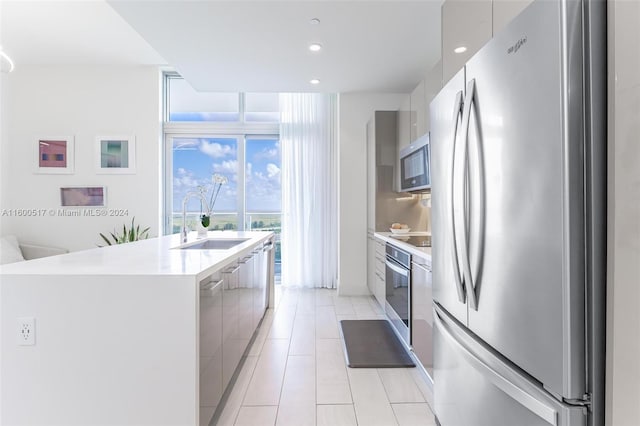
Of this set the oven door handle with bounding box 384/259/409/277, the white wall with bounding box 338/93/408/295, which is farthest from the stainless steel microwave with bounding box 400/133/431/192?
the white wall with bounding box 338/93/408/295

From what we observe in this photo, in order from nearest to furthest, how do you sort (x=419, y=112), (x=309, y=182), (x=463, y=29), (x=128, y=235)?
(x=463, y=29) < (x=419, y=112) < (x=128, y=235) < (x=309, y=182)

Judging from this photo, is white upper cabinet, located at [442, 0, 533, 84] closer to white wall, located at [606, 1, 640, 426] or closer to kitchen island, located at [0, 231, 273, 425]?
white wall, located at [606, 1, 640, 426]

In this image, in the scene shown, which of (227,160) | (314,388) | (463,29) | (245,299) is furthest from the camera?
(227,160)

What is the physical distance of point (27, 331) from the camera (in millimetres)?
1482

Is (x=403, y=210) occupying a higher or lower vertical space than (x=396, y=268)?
higher

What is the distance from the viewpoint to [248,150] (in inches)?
217

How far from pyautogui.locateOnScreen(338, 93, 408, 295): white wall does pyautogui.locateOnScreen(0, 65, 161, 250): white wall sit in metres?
2.78

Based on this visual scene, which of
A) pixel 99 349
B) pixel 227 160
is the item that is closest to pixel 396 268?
pixel 99 349

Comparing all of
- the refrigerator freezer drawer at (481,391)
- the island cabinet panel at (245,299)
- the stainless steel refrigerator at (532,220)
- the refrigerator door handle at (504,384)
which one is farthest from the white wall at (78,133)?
the stainless steel refrigerator at (532,220)

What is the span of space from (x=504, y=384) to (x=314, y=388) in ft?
4.88

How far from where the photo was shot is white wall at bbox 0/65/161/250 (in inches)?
199

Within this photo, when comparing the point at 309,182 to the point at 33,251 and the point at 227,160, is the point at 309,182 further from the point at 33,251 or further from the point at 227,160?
the point at 33,251

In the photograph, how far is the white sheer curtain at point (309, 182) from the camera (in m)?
5.21

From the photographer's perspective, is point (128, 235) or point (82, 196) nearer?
point (128, 235)
